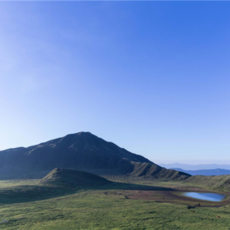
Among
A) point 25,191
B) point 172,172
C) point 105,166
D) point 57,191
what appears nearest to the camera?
point 25,191

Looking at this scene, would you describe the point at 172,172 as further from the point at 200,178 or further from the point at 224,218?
the point at 224,218

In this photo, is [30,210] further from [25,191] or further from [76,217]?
[25,191]

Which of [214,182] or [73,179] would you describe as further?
[73,179]

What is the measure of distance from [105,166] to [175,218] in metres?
160

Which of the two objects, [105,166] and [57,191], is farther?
[105,166]

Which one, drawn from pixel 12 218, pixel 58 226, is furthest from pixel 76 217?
pixel 12 218

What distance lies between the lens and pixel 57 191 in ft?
244

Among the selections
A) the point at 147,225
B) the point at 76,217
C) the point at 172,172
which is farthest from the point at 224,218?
the point at 172,172

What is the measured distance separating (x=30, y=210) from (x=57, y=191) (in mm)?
29158

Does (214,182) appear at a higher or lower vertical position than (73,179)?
lower

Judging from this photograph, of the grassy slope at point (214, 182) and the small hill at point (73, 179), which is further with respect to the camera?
the small hill at point (73, 179)

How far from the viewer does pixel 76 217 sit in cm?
3991

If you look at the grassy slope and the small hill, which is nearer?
the grassy slope

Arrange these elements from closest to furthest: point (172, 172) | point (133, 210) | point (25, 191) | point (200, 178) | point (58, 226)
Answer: point (58, 226) < point (133, 210) < point (25, 191) < point (200, 178) < point (172, 172)
